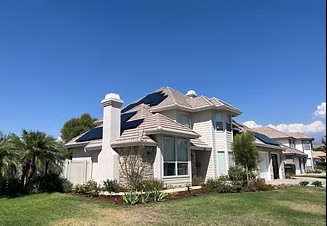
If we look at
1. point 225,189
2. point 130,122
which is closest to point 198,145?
point 130,122

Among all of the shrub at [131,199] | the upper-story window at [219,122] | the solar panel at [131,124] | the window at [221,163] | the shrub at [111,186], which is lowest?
the shrub at [131,199]

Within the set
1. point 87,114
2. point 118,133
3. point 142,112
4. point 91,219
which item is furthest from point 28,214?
point 87,114

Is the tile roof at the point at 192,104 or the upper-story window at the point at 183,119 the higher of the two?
the tile roof at the point at 192,104

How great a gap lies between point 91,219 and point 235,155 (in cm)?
1365

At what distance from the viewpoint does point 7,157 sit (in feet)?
48.9

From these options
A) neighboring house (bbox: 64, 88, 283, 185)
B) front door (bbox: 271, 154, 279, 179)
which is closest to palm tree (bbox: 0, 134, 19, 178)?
neighboring house (bbox: 64, 88, 283, 185)

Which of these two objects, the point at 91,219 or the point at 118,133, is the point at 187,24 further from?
the point at 91,219

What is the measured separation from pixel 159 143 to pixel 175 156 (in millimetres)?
1991

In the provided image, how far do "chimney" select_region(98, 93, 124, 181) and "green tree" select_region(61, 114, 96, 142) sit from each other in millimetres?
26128

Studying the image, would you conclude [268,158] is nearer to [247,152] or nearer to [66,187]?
[247,152]

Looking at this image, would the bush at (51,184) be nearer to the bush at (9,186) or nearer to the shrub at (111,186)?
the bush at (9,186)

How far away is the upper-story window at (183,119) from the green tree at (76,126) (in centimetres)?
2404

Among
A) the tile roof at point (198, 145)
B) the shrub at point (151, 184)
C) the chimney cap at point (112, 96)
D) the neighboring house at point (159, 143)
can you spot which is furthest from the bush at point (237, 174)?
the chimney cap at point (112, 96)

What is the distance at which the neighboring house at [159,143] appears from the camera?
1844cm
